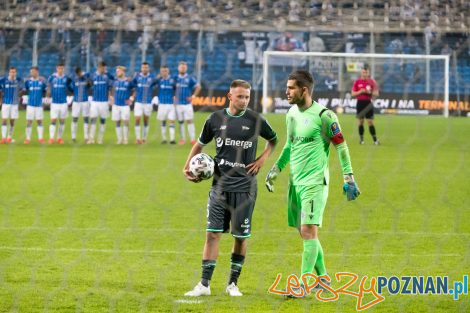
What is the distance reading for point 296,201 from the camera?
25.5 feet

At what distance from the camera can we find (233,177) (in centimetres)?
770

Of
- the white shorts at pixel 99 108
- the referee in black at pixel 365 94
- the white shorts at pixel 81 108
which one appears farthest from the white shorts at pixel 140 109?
the referee in black at pixel 365 94

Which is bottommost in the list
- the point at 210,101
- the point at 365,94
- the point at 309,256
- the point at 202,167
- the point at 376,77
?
the point at 309,256

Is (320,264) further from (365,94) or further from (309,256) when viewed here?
(365,94)

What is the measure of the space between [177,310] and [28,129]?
16.6m

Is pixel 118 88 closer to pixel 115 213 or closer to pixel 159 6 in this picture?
pixel 159 6

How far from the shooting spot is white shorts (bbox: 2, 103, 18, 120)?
23.1m

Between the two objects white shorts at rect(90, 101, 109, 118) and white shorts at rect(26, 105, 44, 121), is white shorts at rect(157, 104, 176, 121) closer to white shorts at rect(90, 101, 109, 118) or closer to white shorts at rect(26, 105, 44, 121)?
white shorts at rect(90, 101, 109, 118)

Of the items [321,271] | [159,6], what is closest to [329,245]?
[321,271]

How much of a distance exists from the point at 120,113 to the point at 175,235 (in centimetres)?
1271

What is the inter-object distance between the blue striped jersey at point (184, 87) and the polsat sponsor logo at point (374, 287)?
15117 millimetres

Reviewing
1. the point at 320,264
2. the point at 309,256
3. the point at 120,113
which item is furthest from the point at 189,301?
the point at 120,113

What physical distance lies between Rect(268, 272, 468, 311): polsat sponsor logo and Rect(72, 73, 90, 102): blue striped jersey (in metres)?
15.4

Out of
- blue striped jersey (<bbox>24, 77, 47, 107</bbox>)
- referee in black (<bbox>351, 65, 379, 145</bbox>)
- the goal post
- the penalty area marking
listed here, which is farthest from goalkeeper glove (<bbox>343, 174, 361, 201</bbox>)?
the goal post
